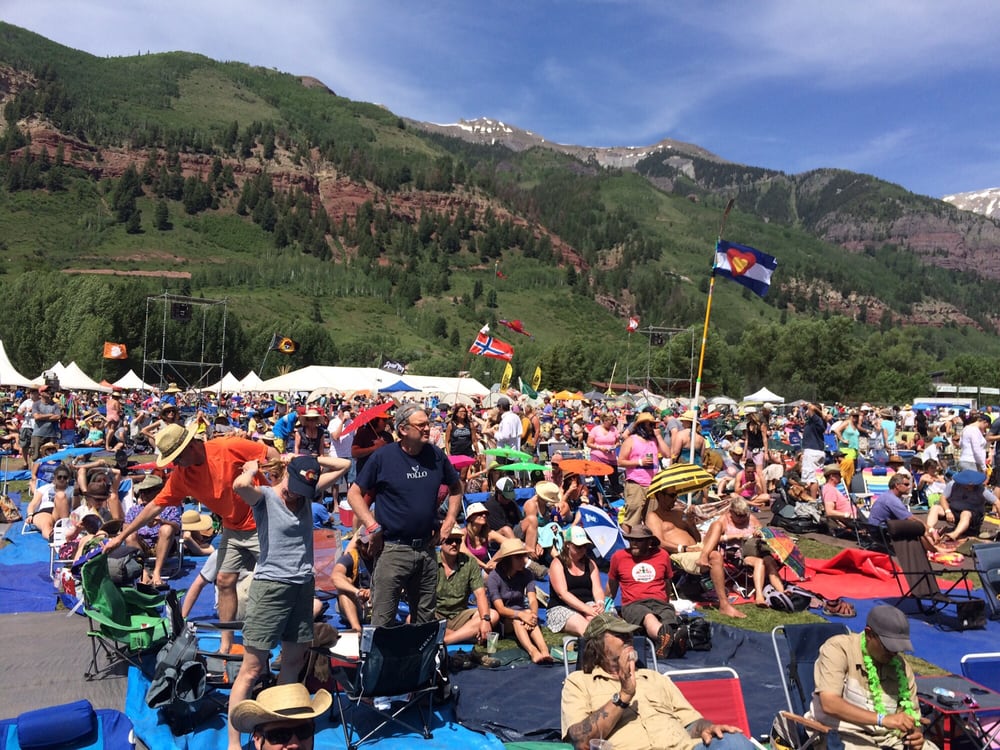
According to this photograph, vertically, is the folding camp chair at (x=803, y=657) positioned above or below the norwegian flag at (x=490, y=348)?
below

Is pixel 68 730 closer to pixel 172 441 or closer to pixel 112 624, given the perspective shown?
pixel 112 624

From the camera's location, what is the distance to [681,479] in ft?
22.8

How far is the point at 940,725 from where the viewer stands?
3.73 meters

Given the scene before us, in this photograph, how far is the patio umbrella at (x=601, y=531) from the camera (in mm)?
8219

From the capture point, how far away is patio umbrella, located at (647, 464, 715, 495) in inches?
274

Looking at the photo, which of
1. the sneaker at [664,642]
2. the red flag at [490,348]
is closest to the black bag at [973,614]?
the sneaker at [664,642]

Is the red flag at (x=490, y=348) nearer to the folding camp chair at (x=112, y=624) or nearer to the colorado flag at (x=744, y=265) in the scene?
the colorado flag at (x=744, y=265)

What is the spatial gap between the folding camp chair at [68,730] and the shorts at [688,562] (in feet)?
15.4

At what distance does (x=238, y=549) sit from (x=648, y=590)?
287 centimetres

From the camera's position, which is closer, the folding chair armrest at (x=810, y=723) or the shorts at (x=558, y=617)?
the folding chair armrest at (x=810, y=723)

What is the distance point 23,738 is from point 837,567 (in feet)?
25.4

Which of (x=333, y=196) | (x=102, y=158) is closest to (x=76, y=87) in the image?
(x=102, y=158)

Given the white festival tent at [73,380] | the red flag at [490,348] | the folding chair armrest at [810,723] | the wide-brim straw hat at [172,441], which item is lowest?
the white festival tent at [73,380]

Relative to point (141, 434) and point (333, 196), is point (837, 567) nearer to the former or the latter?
point (141, 434)
